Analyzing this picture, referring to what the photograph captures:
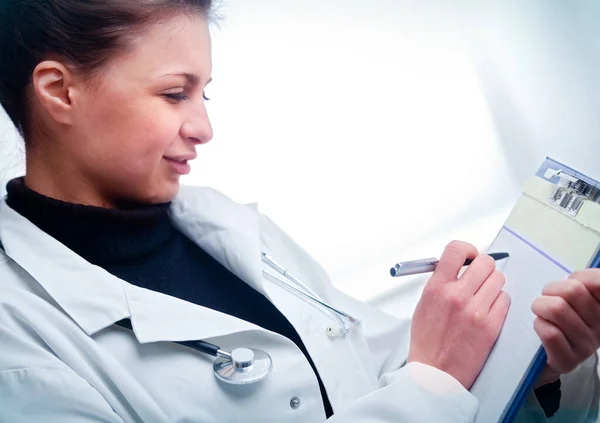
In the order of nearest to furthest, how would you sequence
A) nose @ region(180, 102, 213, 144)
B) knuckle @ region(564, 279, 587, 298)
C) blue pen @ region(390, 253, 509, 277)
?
knuckle @ region(564, 279, 587, 298) < blue pen @ region(390, 253, 509, 277) < nose @ region(180, 102, 213, 144)

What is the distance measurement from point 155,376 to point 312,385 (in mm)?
220

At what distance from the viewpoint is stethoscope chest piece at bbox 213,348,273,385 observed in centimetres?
71

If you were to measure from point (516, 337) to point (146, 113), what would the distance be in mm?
573

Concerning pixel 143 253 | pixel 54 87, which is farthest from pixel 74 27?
pixel 143 253

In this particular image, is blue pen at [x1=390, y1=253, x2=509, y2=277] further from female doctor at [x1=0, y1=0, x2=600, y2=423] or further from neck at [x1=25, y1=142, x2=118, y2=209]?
neck at [x1=25, y1=142, x2=118, y2=209]

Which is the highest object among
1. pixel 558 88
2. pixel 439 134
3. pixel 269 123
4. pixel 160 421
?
pixel 558 88

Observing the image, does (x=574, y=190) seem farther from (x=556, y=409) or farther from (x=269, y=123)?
(x=269, y=123)

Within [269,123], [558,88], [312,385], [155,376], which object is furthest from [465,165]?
[155,376]

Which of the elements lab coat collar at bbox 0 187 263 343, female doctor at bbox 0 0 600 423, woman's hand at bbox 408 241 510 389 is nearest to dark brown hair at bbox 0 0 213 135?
female doctor at bbox 0 0 600 423

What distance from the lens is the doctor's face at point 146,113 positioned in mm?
761

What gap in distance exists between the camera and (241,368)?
0.71 m

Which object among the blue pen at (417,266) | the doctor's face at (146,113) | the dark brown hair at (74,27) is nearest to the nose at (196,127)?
the doctor's face at (146,113)

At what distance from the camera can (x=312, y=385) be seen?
30.8 inches

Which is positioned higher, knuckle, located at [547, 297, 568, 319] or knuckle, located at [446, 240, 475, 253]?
knuckle, located at [547, 297, 568, 319]
